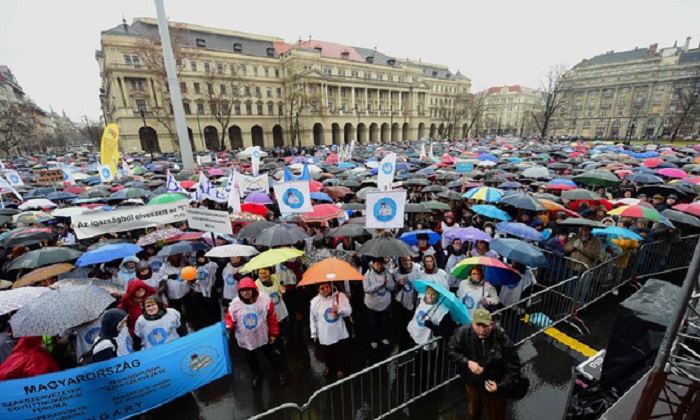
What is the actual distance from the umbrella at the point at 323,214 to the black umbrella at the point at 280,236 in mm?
1513

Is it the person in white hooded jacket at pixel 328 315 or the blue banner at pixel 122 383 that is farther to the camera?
the person in white hooded jacket at pixel 328 315

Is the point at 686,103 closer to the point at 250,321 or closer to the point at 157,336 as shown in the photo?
the point at 250,321

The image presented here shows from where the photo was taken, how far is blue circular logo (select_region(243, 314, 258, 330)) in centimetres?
420

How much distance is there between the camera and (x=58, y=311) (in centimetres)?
314

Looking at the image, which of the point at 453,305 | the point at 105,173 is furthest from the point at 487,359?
the point at 105,173

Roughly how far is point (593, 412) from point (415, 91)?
7640 cm

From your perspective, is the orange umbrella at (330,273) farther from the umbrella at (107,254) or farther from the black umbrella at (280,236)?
the umbrella at (107,254)

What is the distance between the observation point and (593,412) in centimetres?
318

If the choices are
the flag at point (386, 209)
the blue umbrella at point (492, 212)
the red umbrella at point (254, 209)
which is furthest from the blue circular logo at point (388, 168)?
the red umbrella at point (254, 209)

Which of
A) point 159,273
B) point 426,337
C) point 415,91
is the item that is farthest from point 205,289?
point 415,91

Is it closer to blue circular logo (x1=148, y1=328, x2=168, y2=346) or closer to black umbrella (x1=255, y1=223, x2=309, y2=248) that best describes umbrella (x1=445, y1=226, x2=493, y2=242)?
black umbrella (x1=255, y1=223, x2=309, y2=248)

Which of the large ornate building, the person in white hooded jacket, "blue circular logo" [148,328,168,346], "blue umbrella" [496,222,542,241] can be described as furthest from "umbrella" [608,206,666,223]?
the large ornate building

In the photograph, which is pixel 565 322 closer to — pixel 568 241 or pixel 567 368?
pixel 567 368

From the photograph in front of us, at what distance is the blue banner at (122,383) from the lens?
9.41 ft
